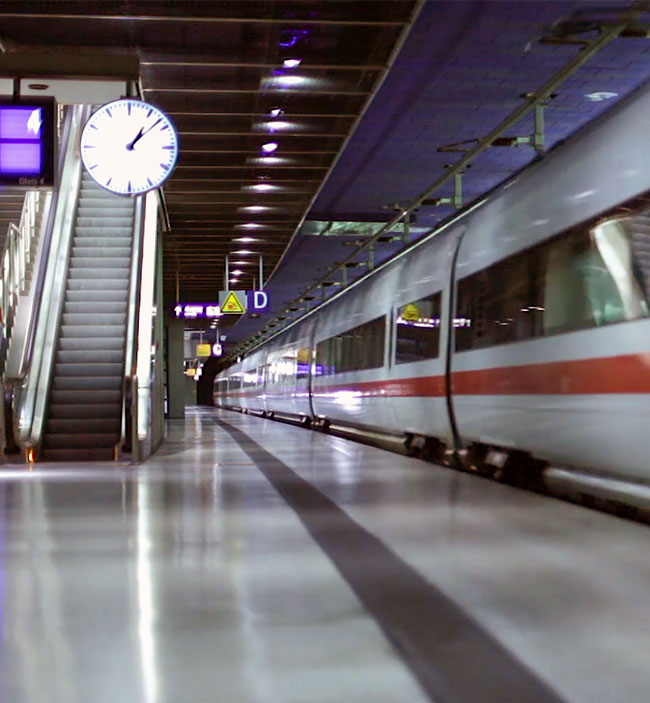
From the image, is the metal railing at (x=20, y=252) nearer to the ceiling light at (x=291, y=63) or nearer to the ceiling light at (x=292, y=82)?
the ceiling light at (x=292, y=82)

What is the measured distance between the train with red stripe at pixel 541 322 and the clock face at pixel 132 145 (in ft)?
10.6

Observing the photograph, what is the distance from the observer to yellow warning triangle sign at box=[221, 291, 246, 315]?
70.0ft

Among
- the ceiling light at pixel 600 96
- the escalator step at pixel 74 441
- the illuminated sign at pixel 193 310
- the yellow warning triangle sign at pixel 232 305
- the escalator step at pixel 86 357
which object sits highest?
the ceiling light at pixel 600 96

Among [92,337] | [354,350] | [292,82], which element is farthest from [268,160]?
[354,350]

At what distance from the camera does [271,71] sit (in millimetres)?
10078

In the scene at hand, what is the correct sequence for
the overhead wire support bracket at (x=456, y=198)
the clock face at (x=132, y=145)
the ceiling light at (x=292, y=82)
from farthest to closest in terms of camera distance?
the overhead wire support bracket at (x=456, y=198) → the ceiling light at (x=292, y=82) → the clock face at (x=132, y=145)

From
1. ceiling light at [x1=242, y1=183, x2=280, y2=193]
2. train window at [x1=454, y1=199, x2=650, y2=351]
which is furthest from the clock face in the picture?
ceiling light at [x1=242, y1=183, x2=280, y2=193]

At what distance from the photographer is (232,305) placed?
21391 mm

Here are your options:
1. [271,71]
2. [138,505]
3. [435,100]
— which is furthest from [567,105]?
[138,505]

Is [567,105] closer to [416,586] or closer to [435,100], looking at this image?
[435,100]

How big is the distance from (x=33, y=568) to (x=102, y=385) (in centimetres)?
728

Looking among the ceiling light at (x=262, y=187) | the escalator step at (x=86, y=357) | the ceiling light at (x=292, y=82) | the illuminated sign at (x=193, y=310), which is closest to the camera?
the ceiling light at (x=292, y=82)

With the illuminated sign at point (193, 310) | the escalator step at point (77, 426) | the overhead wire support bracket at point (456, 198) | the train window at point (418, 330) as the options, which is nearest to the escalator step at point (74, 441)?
the escalator step at point (77, 426)

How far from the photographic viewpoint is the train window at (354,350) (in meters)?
14.1
